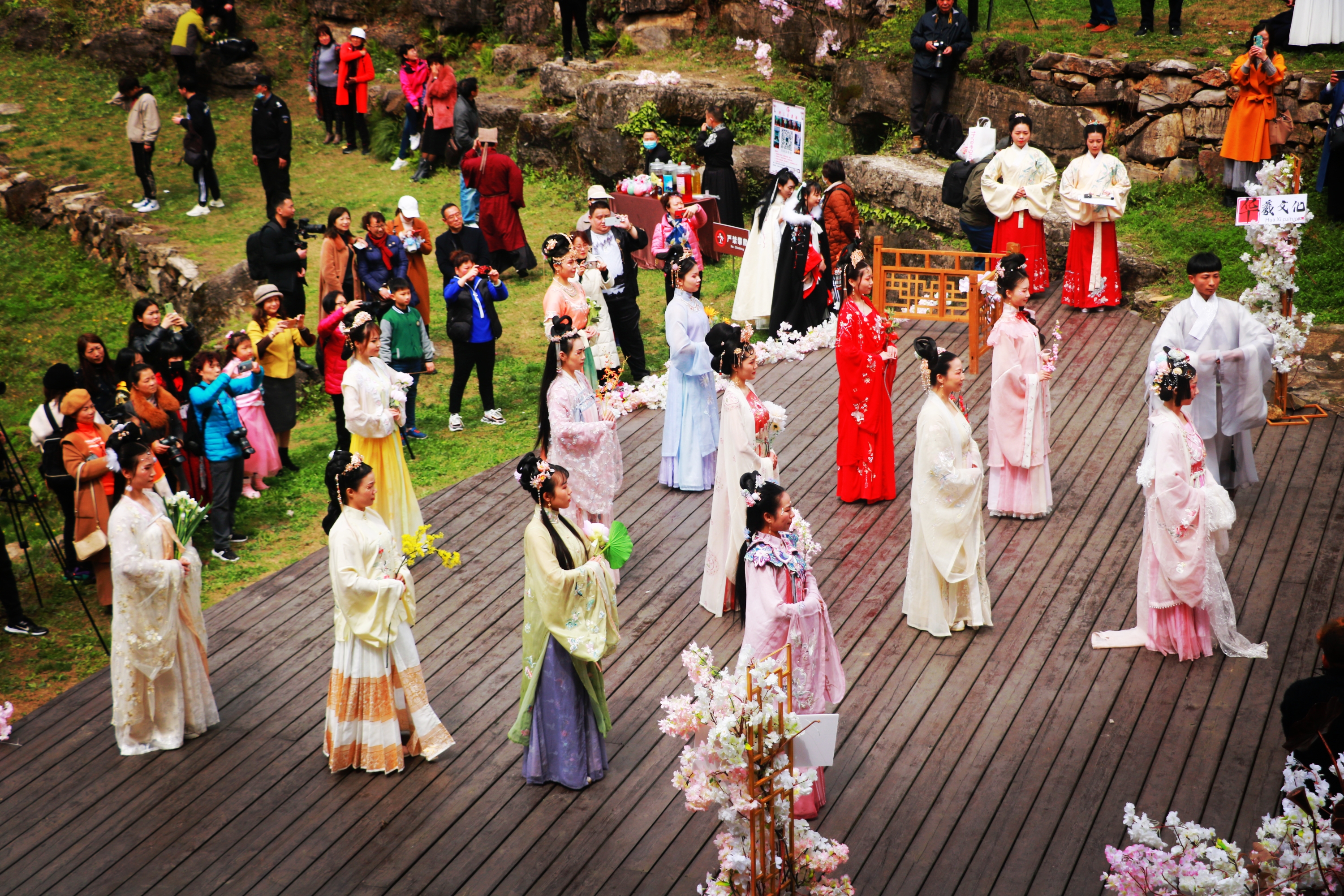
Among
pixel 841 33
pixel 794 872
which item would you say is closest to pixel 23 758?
pixel 794 872

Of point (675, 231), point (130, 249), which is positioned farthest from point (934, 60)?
point (130, 249)

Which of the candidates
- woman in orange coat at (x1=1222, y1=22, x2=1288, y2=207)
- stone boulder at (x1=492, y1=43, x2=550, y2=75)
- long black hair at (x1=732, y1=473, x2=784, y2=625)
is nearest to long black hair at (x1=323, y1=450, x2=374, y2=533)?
long black hair at (x1=732, y1=473, x2=784, y2=625)

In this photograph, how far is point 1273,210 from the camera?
8.55 meters

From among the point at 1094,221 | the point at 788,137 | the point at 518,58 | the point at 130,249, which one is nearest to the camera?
the point at 1094,221

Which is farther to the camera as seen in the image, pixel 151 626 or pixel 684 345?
pixel 684 345

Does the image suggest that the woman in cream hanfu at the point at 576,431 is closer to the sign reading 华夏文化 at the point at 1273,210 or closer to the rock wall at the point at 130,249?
the sign reading 华夏文化 at the point at 1273,210

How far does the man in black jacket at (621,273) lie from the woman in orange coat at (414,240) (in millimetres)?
1693

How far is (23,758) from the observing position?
21.0 feet

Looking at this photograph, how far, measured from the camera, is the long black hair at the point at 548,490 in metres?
5.50

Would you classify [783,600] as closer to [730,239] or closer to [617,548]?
[617,548]

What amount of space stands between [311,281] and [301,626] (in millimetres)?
7458

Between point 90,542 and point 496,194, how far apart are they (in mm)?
6662

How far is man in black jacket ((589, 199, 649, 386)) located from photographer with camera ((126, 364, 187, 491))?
147 inches

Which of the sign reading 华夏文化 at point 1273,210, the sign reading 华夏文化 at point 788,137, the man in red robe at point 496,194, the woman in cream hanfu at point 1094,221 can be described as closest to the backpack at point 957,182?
the woman in cream hanfu at point 1094,221
